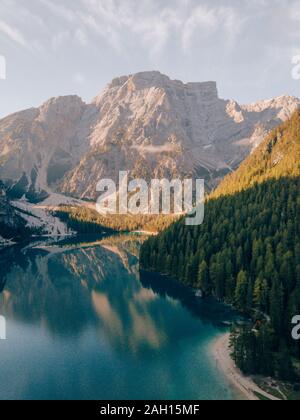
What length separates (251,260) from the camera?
111625 mm

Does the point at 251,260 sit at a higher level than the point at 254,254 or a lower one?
lower

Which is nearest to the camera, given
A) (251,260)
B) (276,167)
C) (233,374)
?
(233,374)

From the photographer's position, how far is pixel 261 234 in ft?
402

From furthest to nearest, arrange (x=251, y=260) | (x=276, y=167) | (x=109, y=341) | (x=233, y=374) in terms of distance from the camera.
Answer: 1. (x=276, y=167)
2. (x=251, y=260)
3. (x=109, y=341)
4. (x=233, y=374)

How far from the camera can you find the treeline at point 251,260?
221 feet

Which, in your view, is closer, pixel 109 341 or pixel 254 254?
pixel 109 341

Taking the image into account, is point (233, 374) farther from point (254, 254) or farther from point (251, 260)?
point (254, 254)

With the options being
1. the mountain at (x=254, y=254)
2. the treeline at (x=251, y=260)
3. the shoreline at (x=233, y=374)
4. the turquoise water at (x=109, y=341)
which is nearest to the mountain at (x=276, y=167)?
the mountain at (x=254, y=254)

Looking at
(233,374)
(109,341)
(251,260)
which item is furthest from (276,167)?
(233,374)

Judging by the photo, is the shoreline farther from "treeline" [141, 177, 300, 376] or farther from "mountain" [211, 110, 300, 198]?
"mountain" [211, 110, 300, 198]

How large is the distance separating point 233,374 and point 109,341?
98.9 ft

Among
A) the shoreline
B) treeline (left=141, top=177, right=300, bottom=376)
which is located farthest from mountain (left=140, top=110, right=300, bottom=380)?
the shoreline

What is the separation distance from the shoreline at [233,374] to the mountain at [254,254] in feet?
6.36
